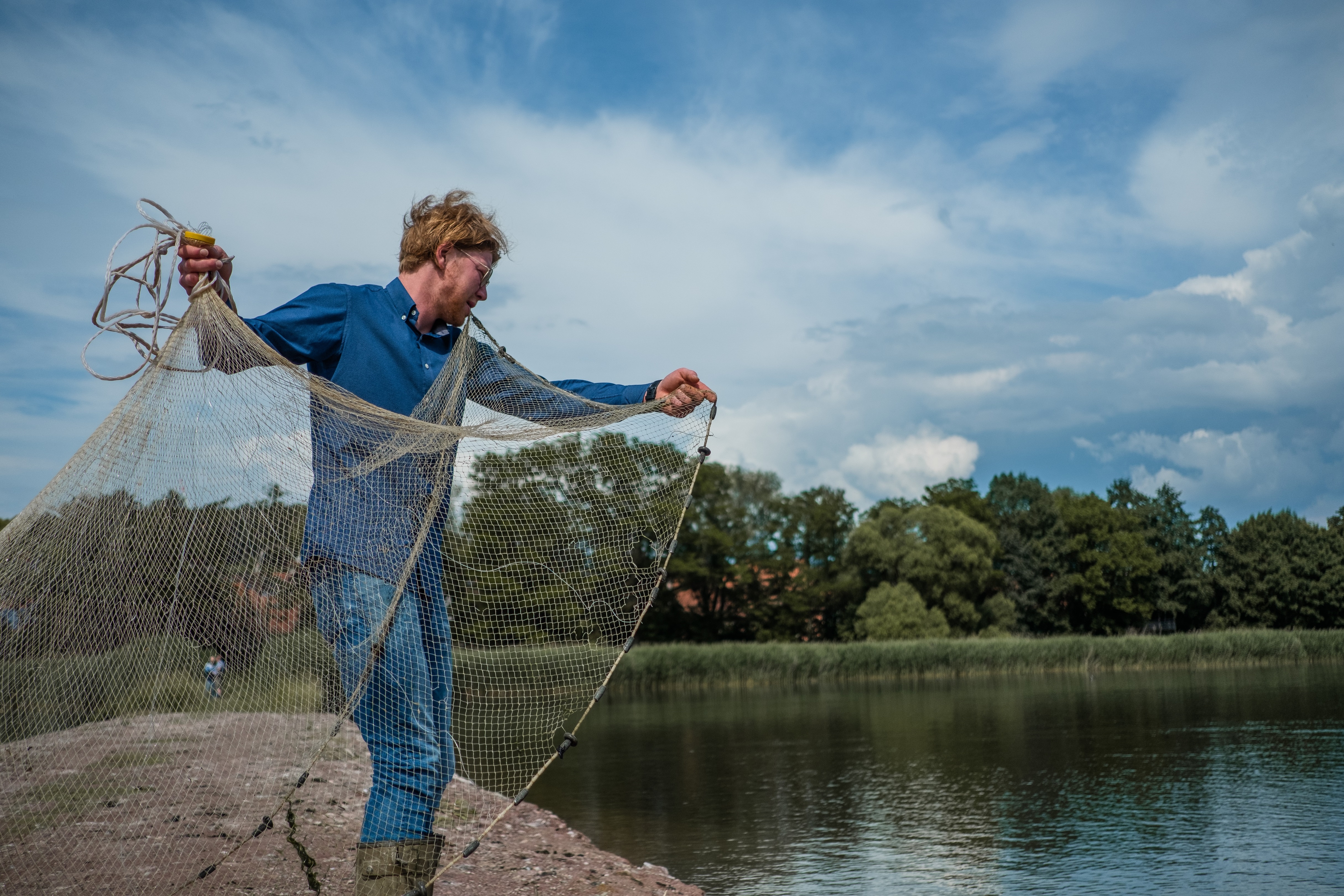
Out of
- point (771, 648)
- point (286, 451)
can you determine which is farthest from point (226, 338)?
point (771, 648)

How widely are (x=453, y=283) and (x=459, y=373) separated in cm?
56

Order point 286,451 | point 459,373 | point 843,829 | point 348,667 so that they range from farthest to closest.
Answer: point 843,829, point 459,373, point 286,451, point 348,667

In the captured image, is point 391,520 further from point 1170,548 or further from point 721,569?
point 1170,548

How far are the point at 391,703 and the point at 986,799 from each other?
9.65 metres

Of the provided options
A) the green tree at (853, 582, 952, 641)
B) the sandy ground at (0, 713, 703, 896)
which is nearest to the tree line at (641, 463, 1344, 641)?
the green tree at (853, 582, 952, 641)

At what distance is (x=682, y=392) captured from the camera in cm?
451

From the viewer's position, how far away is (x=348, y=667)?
11.1ft

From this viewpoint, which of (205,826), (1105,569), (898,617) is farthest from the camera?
(1105,569)

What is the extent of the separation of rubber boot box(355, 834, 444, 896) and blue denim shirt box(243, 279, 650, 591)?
840 mm

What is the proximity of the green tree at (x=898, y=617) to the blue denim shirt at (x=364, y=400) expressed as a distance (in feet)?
184

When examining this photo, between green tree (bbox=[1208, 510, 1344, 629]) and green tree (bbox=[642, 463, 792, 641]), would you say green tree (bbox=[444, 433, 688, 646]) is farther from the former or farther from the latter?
green tree (bbox=[1208, 510, 1344, 629])

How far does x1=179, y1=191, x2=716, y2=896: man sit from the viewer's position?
3.31 metres

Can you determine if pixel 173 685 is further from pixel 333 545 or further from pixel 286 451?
pixel 333 545

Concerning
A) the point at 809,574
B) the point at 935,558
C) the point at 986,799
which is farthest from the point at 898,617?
the point at 986,799
